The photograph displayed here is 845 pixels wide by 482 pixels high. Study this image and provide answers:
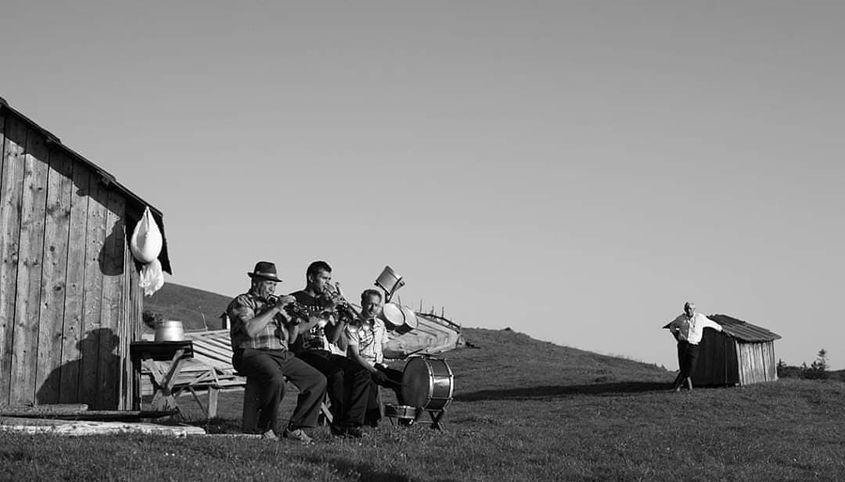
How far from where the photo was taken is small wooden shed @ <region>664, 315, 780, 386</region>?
29.8 meters

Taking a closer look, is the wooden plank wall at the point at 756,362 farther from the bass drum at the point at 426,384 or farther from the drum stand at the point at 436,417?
the bass drum at the point at 426,384

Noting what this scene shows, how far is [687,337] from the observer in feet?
95.2

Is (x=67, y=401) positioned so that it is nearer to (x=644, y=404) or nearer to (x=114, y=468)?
(x=114, y=468)

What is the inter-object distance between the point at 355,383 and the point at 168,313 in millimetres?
42403

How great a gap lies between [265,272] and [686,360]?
64.5ft

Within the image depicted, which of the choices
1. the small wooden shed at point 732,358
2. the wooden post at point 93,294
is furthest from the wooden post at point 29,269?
the small wooden shed at point 732,358

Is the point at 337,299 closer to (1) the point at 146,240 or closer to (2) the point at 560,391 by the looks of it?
(1) the point at 146,240

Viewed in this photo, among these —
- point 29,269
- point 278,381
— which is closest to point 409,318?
point 278,381

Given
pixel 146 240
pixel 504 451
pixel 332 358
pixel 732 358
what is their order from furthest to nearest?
pixel 732 358 → pixel 146 240 → pixel 332 358 → pixel 504 451

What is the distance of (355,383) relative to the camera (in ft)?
42.7

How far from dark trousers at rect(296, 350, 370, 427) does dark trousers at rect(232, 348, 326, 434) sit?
0.60m

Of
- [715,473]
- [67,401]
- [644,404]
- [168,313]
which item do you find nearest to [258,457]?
[715,473]

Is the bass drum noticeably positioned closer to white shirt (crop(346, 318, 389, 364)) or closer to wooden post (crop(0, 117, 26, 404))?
white shirt (crop(346, 318, 389, 364))

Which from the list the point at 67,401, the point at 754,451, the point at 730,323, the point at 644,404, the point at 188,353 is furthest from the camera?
the point at 730,323
